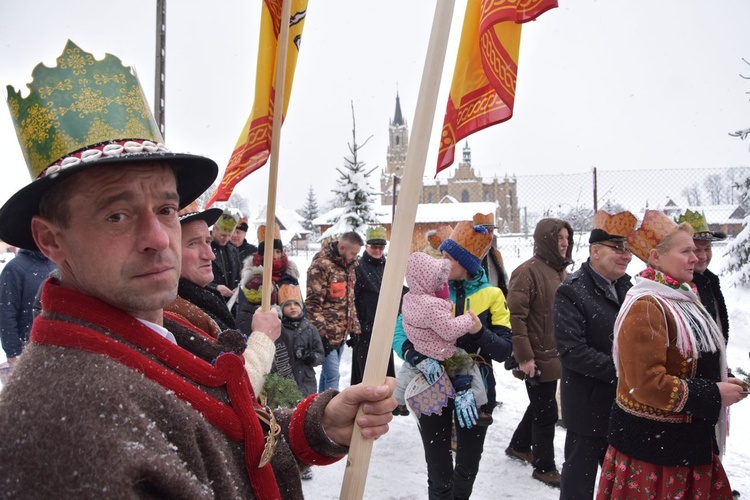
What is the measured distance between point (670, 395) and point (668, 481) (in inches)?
19.2

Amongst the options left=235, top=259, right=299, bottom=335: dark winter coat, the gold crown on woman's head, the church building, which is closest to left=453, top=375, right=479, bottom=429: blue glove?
the gold crown on woman's head

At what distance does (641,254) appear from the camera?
332 centimetres

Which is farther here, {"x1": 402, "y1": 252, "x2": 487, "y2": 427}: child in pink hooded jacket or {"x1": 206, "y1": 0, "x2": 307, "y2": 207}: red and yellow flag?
{"x1": 402, "y1": 252, "x2": 487, "y2": 427}: child in pink hooded jacket

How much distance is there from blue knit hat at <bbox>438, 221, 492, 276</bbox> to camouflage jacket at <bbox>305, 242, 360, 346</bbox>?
2336mm

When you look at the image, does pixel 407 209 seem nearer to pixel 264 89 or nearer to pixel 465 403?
pixel 264 89

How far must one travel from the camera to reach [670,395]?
260cm

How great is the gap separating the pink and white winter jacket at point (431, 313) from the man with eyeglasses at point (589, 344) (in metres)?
0.72

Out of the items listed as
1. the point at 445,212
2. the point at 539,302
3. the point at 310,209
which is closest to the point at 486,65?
the point at 539,302

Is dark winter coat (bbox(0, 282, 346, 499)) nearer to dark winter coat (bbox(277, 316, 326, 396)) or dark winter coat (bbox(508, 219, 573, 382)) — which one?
dark winter coat (bbox(277, 316, 326, 396))

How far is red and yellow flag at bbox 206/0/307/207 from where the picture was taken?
2.29 metres

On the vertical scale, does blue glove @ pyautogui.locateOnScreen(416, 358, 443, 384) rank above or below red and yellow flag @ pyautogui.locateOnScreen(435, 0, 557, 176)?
below

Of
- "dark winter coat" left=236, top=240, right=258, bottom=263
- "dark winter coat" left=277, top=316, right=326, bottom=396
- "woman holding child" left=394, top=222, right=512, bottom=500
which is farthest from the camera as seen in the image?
"dark winter coat" left=236, top=240, right=258, bottom=263

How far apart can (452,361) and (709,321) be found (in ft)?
5.07

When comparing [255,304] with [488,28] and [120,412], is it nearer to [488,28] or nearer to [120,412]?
[488,28]
